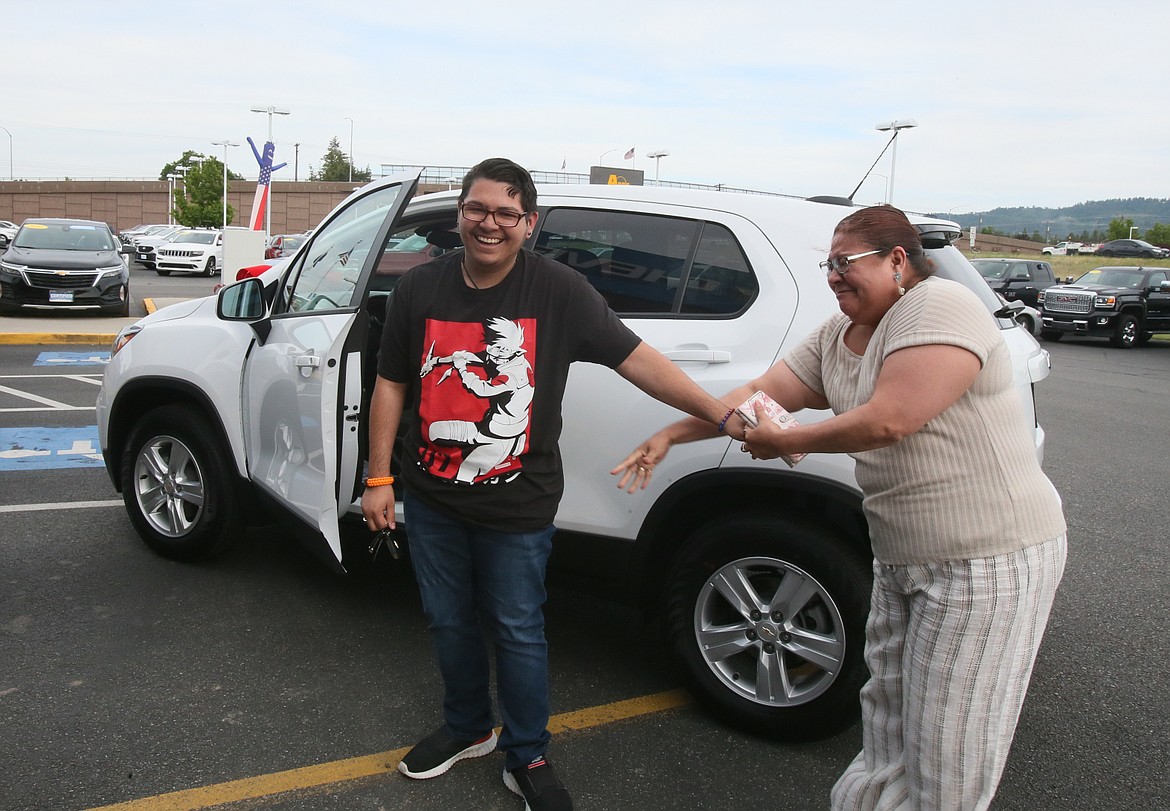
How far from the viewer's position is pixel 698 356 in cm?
328

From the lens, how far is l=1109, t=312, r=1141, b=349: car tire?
20.5m

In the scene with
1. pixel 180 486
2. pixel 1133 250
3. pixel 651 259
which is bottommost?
pixel 180 486

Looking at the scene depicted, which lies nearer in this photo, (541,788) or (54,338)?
(541,788)

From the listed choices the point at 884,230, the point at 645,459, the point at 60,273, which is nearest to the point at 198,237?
the point at 60,273

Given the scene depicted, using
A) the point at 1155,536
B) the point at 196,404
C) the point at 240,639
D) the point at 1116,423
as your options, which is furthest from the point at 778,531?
the point at 1116,423

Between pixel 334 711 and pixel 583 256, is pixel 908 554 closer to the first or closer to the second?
pixel 583 256

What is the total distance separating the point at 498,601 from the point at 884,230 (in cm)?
147

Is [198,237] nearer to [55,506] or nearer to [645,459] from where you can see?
[55,506]

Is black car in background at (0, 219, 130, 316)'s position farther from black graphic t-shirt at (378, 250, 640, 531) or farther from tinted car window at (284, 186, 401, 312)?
black graphic t-shirt at (378, 250, 640, 531)

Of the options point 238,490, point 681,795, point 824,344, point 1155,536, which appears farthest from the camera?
point 1155,536

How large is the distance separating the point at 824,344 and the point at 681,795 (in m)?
1.45

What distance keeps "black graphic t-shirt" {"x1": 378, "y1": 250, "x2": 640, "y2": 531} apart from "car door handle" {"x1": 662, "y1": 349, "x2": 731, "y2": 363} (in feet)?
1.83

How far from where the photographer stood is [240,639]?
3928 mm

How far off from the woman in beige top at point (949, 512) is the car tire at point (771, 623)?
0.79 m
